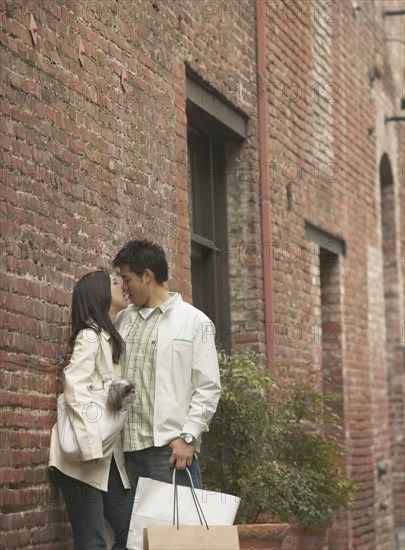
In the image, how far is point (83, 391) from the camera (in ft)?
18.1

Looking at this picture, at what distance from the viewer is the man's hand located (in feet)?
18.6

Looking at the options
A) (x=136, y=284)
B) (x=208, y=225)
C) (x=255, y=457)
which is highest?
(x=208, y=225)

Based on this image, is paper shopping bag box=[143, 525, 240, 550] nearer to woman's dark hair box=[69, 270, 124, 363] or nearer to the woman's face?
woman's dark hair box=[69, 270, 124, 363]

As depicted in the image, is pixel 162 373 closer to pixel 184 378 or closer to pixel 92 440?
pixel 184 378

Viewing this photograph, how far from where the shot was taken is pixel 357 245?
1240 cm

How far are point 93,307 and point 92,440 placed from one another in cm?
68

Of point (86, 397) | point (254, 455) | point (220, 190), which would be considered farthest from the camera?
point (220, 190)

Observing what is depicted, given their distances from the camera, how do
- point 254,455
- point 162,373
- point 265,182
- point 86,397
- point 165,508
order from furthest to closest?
→ point 265,182 < point 254,455 < point 162,373 < point 86,397 < point 165,508

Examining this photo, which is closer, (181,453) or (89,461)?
(89,461)

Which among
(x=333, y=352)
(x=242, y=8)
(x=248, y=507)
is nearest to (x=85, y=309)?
(x=248, y=507)

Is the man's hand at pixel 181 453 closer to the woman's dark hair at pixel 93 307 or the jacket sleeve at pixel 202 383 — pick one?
the jacket sleeve at pixel 202 383

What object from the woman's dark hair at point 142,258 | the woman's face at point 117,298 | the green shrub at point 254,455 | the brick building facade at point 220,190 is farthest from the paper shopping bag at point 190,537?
the green shrub at point 254,455

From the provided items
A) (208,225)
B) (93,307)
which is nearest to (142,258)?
(93,307)

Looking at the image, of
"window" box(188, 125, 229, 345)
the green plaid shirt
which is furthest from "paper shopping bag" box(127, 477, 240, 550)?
"window" box(188, 125, 229, 345)
